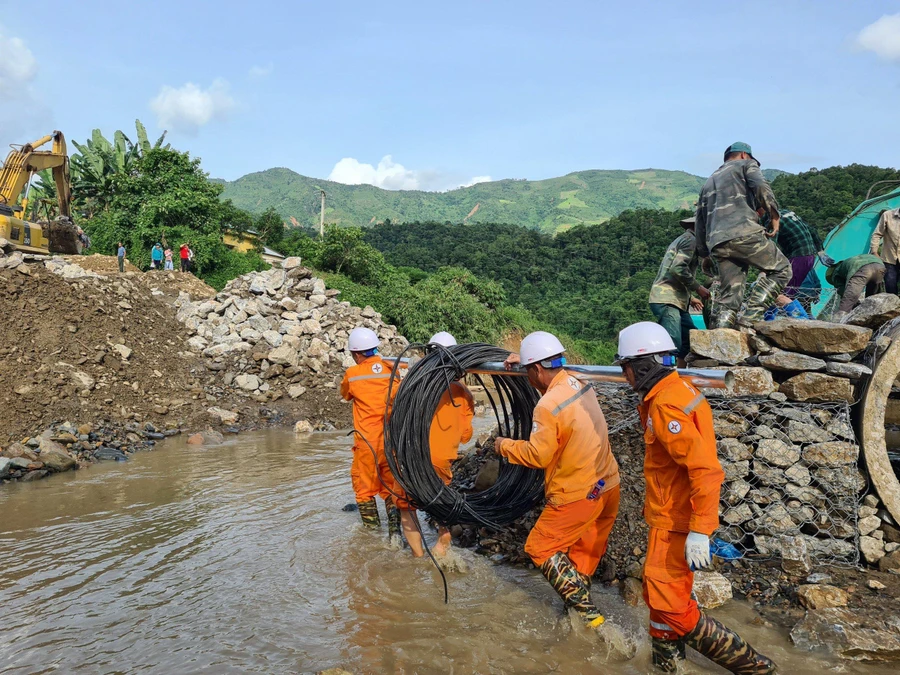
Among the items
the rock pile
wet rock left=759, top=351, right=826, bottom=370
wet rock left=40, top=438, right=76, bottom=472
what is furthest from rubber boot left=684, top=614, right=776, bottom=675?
the rock pile

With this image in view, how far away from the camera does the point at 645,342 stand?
3389 millimetres

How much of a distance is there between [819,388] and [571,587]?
240cm

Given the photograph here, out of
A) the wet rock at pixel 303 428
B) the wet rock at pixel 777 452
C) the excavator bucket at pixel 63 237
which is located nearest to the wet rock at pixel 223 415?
the wet rock at pixel 303 428

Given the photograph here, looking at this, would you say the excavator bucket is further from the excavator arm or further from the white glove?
the white glove

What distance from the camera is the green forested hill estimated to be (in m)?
103

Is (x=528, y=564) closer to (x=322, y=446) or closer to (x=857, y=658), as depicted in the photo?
(x=857, y=658)

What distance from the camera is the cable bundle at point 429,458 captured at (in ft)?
15.5

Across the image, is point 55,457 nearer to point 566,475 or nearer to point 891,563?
point 566,475

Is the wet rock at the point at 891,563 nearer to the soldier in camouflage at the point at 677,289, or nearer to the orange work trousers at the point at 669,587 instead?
the orange work trousers at the point at 669,587

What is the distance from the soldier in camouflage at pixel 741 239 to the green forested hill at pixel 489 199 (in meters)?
85.3

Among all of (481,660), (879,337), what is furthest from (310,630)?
(879,337)

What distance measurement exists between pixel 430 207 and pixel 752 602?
383 ft

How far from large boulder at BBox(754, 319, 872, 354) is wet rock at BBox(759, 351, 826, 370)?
0.28 feet

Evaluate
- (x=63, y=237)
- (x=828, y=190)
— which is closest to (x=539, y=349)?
(x=63, y=237)
